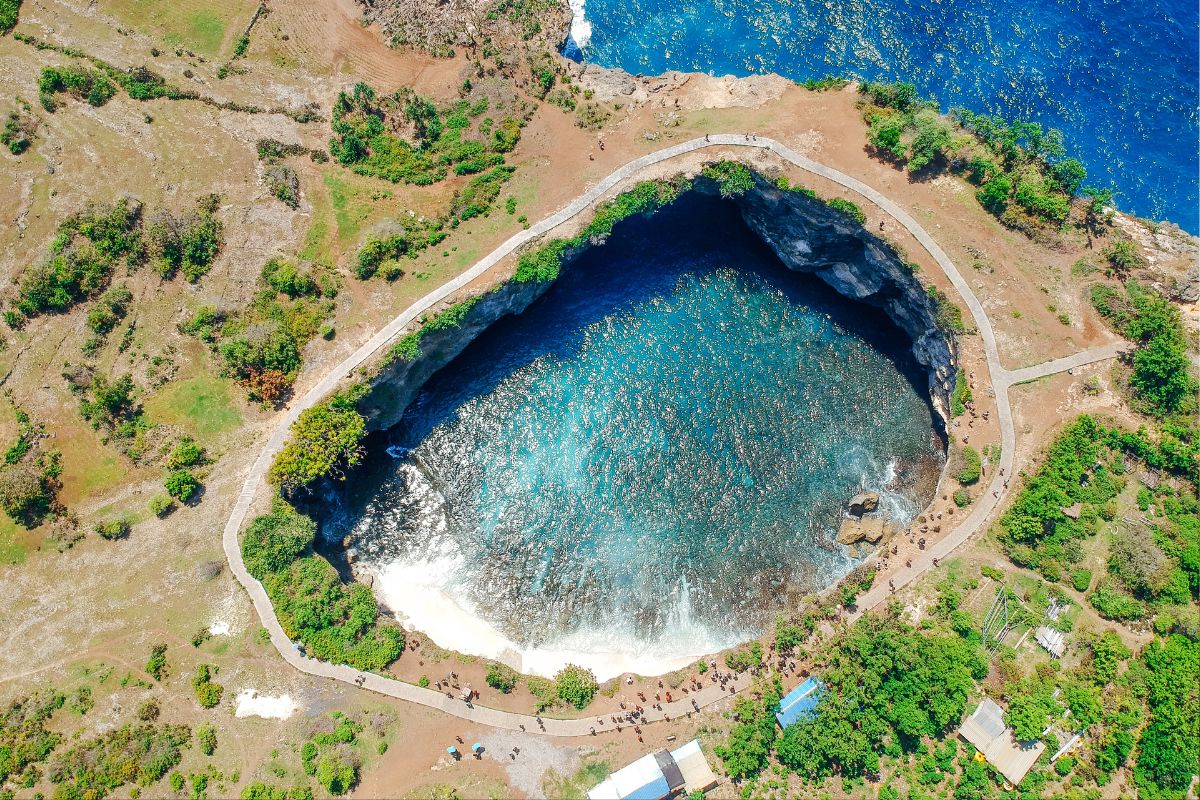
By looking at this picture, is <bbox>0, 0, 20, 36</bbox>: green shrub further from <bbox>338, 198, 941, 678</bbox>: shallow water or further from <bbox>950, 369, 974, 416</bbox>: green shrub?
<bbox>950, 369, 974, 416</bbox>: green shrub

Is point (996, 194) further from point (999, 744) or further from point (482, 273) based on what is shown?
point (482, 273)

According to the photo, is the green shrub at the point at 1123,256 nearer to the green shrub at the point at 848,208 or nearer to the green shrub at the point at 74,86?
the green shrub at the point at 848,208

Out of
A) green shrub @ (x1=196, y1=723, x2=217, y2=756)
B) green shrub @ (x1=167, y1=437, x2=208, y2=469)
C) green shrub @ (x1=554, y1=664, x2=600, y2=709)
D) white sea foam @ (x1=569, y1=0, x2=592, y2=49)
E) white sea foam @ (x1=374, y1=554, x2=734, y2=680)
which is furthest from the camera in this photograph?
white sea foam @ (x1=569, y1=0, x2=592, y2=49)

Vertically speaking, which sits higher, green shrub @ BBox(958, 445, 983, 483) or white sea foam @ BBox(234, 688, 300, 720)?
green shrub @ BBox(958, 445, 983, 483)

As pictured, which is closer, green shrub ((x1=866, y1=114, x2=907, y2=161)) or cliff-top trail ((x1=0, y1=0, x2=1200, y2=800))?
cliff-top trail ((x1=0, y1=0, x2=1200, y2=800))

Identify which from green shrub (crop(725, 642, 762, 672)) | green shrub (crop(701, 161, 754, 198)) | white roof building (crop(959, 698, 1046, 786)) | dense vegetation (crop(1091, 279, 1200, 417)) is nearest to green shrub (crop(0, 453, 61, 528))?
green shrub (crop(725, 642, 762, 672))

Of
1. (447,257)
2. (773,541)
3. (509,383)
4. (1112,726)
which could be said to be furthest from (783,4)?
A: (1112,726)

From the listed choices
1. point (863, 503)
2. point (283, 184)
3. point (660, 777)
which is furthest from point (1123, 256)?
point (283, 184)

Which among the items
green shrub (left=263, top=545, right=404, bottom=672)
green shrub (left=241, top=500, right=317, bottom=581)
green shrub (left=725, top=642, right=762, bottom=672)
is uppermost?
green shrub (left=241, top=500, right=317, bottom=581)
